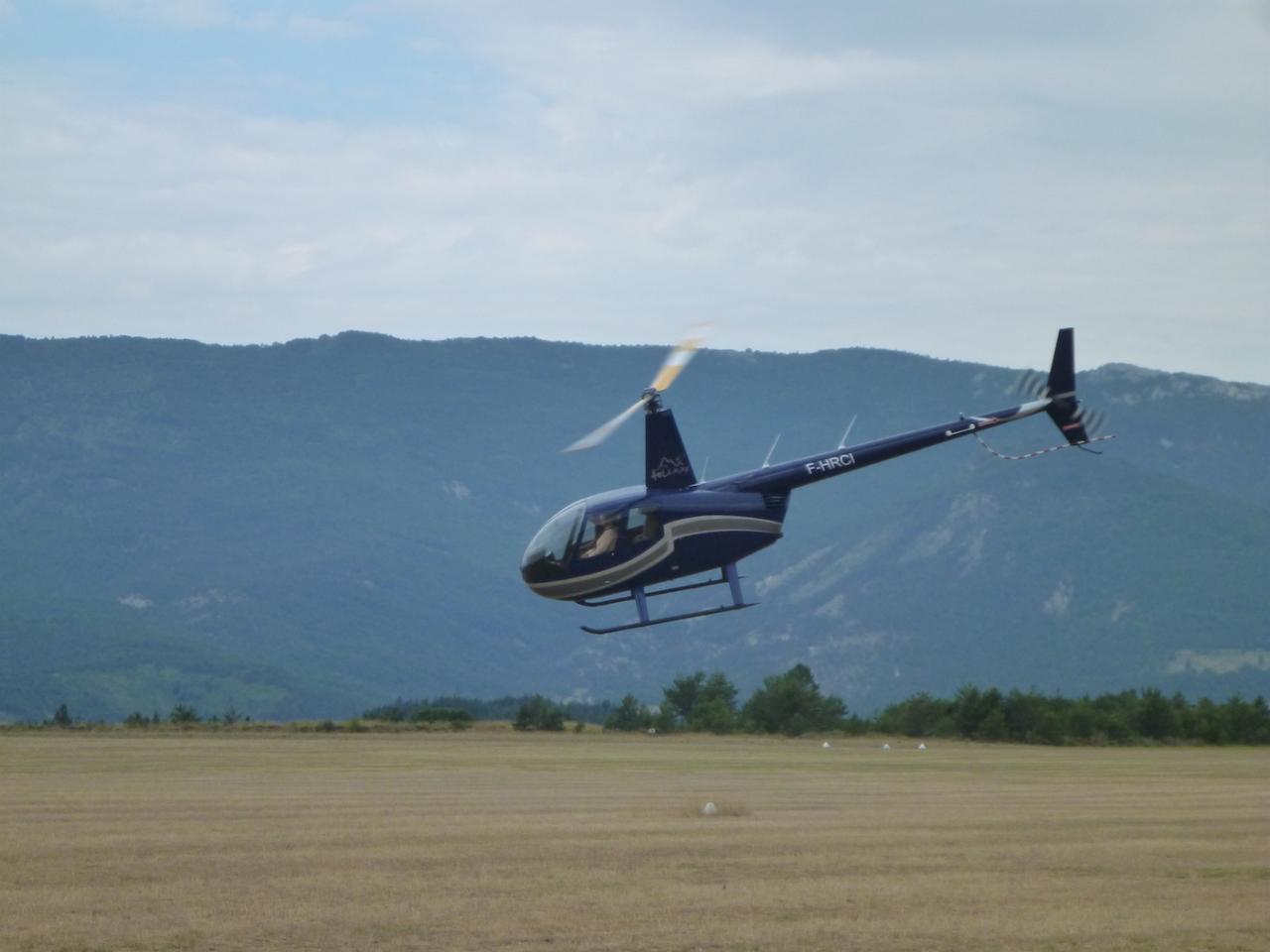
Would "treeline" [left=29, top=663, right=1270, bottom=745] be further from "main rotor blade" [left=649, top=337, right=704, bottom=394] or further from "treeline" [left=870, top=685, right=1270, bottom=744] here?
"main rotor blade" [left=649, top=337, right=704, bottom=394]

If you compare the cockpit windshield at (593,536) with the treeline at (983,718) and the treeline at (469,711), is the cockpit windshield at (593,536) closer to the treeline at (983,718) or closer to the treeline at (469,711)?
the treeline at (983,718)

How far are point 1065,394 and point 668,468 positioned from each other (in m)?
7.08

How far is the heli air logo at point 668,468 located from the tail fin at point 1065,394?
6.49 meters

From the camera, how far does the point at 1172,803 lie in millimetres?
36656

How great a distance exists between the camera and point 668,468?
106ft

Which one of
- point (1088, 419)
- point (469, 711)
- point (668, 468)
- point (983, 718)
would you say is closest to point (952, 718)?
point (983, 718)

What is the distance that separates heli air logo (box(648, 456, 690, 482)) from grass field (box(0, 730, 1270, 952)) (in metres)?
5.61

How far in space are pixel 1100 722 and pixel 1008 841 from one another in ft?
127

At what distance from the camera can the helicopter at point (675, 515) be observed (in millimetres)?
31688

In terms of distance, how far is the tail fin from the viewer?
3362 centimetres

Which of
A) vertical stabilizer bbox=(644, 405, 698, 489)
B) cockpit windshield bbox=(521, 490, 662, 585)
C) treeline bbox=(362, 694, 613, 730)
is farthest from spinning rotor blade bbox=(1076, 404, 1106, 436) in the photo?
treeline bbox=(362, 694, 613, 730)

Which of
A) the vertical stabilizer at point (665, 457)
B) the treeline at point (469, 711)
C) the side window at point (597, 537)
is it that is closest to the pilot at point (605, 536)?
the side window at point (597, 537)

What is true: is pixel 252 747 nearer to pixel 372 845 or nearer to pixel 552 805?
pixel 552 805

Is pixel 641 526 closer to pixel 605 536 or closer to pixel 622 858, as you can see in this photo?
pixel 605 536
